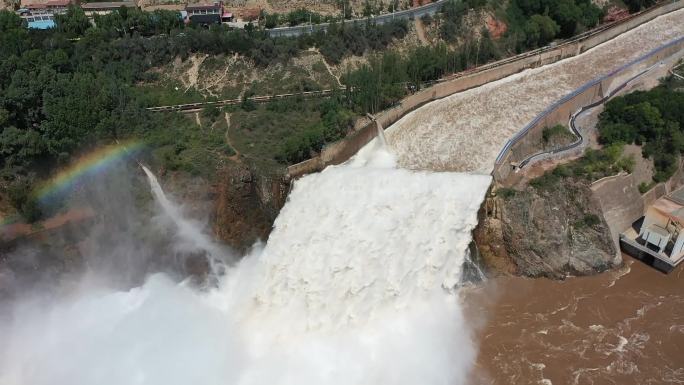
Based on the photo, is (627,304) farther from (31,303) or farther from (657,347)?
(31,303)

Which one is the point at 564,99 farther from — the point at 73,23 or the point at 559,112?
the point at 73,23

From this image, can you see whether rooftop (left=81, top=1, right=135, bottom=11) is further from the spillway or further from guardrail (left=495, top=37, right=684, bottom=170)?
guardrail (left=495, top=37, right=684, bottom=170)

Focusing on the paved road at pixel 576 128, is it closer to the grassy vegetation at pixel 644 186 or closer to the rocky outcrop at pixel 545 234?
the rocky outcrop at pixel 545 234

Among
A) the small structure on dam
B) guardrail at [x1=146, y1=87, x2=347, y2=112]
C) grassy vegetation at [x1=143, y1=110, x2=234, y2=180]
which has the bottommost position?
the small structure on dam

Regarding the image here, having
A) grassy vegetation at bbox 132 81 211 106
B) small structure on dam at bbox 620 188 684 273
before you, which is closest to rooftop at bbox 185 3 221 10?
grassy vegetation at bbox 132 81 211 106

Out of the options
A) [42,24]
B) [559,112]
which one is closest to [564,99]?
[559,112]
